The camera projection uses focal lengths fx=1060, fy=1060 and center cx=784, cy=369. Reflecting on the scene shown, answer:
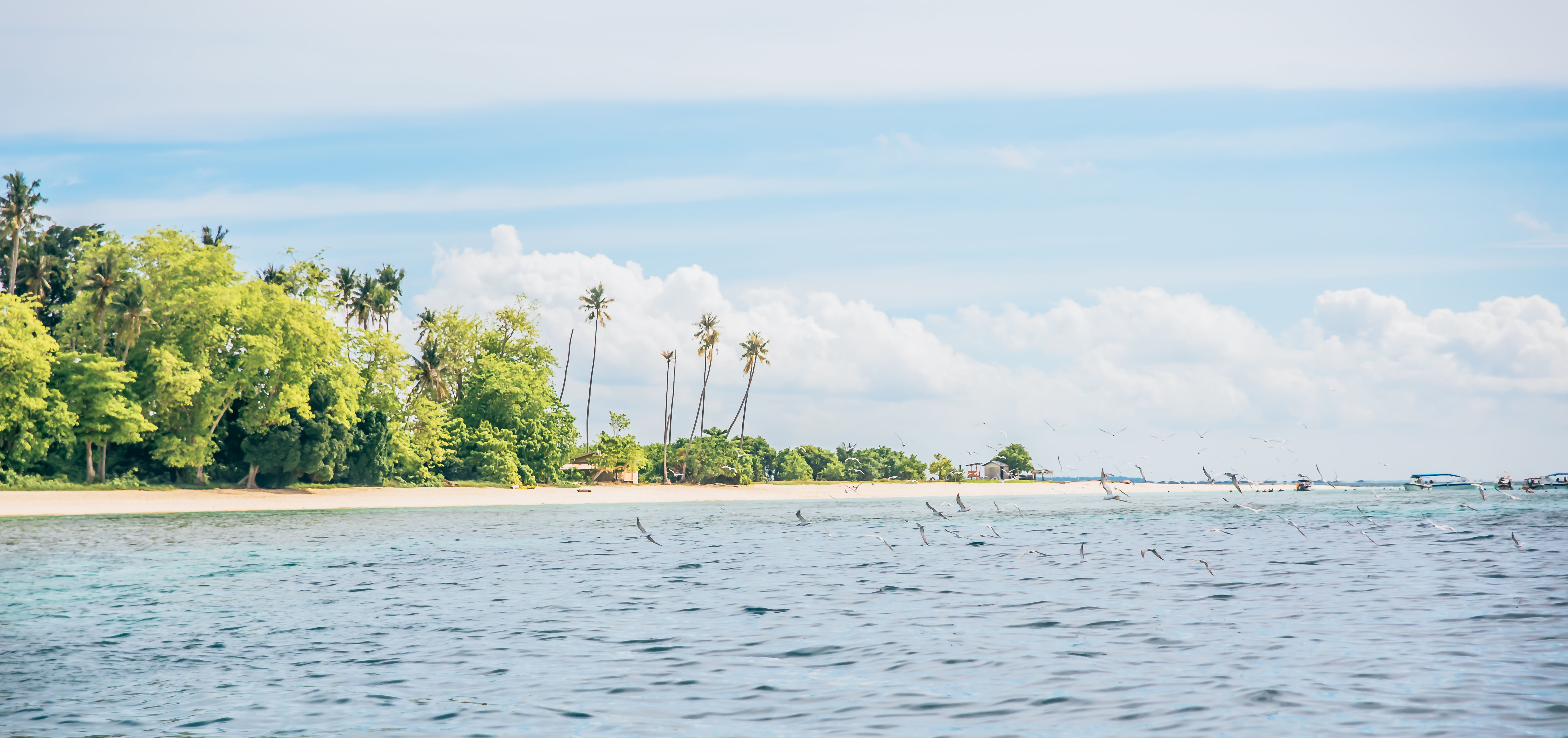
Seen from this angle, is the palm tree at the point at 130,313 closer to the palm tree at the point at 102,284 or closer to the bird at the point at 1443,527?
the palm tree at the point at 102,284

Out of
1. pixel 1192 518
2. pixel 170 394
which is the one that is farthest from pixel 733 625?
pixel 170 394

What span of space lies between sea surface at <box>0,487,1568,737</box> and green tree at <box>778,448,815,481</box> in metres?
99.4

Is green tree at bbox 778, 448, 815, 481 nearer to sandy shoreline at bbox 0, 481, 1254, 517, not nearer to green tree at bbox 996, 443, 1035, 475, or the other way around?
sandy shoreline at bbox 0, 481, 1254, 517

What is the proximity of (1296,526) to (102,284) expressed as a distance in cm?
6862

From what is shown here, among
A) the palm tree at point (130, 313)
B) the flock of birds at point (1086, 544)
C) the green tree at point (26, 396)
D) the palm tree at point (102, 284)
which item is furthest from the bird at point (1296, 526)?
the palm tree at point (102, 284)

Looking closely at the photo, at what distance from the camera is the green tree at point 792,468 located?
5340 inches

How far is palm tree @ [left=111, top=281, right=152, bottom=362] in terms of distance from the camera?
216ft

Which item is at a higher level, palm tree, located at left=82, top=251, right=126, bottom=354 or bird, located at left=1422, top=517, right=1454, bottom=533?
palm tree, located at left=82, top=251, right=126, bottom=354

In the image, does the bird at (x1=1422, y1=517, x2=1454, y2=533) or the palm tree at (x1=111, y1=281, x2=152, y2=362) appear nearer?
the bird at (x1=1422, y1=517, x2=1454, y2=533)

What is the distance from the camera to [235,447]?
73.1 meters

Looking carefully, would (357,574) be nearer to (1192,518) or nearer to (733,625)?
(733,625)

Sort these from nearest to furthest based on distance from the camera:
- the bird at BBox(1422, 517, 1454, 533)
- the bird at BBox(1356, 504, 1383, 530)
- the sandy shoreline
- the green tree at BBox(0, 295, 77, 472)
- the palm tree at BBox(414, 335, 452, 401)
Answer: the bird at BBox(1422, 517, 1454, 533)
the bird at BBox(1356, 504, 1383, 530)
the sandy shoreline
the green tree at BBox(0, 295, 77, 472)
the palm tree at BBox(414, 335, 452, 401)

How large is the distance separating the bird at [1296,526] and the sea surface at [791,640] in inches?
121

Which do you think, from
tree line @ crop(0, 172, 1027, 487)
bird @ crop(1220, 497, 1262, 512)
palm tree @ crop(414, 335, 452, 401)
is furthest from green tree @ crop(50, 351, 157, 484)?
bird @ crop(1220, 497, 1262, 512)
